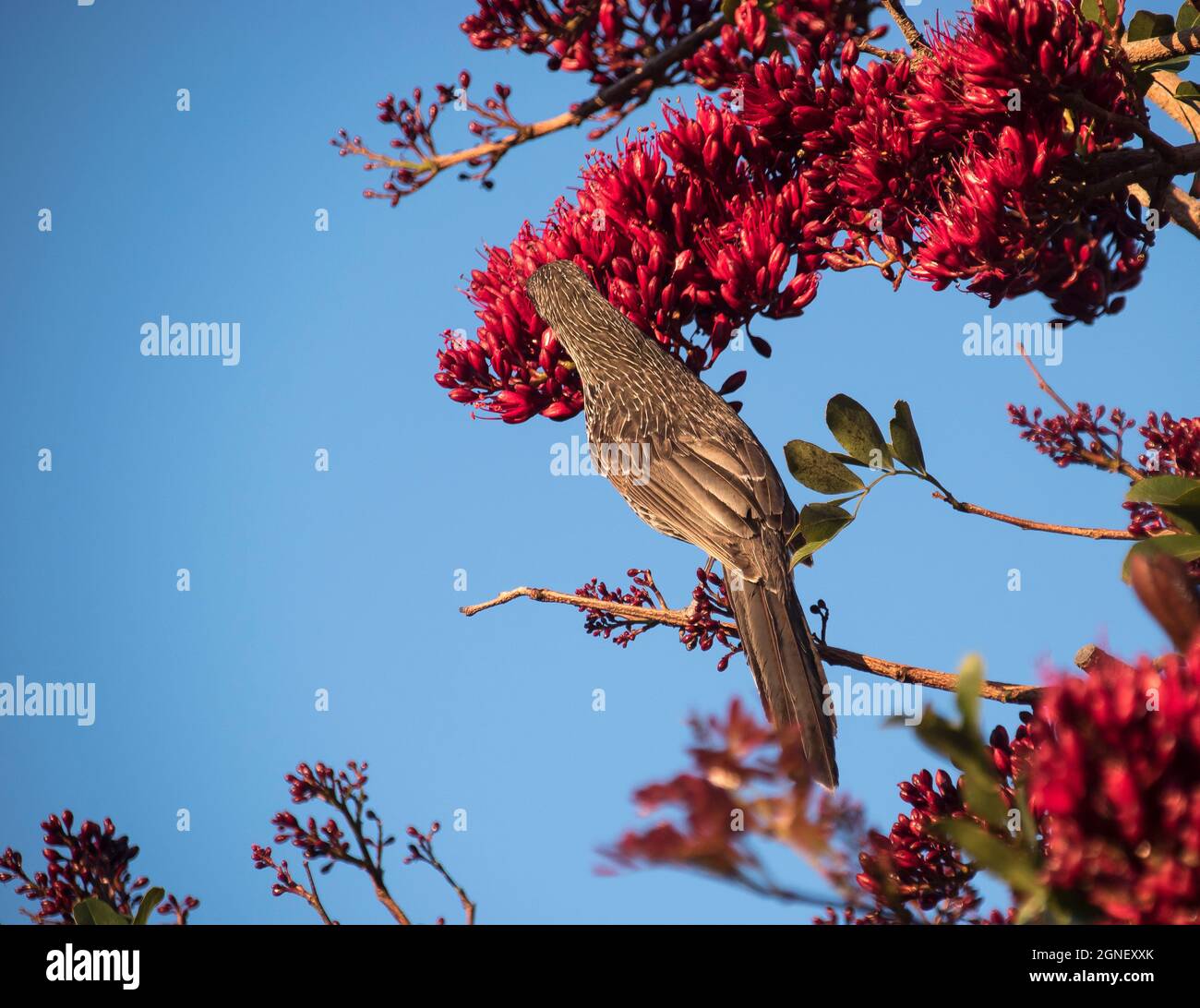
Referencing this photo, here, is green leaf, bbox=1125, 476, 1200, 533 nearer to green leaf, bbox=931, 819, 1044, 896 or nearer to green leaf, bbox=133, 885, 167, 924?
green leaf, bbox=931, 819, 1044, 896

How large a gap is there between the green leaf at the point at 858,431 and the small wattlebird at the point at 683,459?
482 millimetres

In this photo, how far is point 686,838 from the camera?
2.66 ft

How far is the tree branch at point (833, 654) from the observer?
2.06 meters

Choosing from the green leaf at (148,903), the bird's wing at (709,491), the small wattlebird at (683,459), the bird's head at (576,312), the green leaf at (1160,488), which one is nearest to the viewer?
the green leaf at (1160,488)

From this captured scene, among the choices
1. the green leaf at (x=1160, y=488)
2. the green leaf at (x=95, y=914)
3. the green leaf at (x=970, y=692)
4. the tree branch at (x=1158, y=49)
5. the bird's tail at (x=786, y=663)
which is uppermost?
the tree branch at (x=1158, y=49)

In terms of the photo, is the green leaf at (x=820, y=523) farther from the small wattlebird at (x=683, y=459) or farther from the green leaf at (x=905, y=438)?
the small wattlebird at (x=683, y=459)

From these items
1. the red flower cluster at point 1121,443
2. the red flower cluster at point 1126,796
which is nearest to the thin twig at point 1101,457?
the red flower cluster at point 1121,443

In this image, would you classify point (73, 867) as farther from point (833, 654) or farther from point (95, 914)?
point (833, 654)

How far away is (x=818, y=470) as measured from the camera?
2230 millimetres

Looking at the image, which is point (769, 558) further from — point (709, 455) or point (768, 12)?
point (768, 12)

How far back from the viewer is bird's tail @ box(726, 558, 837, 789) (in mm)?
2121

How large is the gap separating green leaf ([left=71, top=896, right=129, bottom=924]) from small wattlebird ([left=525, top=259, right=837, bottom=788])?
1.36 metres

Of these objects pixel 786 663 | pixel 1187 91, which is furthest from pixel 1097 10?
pixel 786 663
